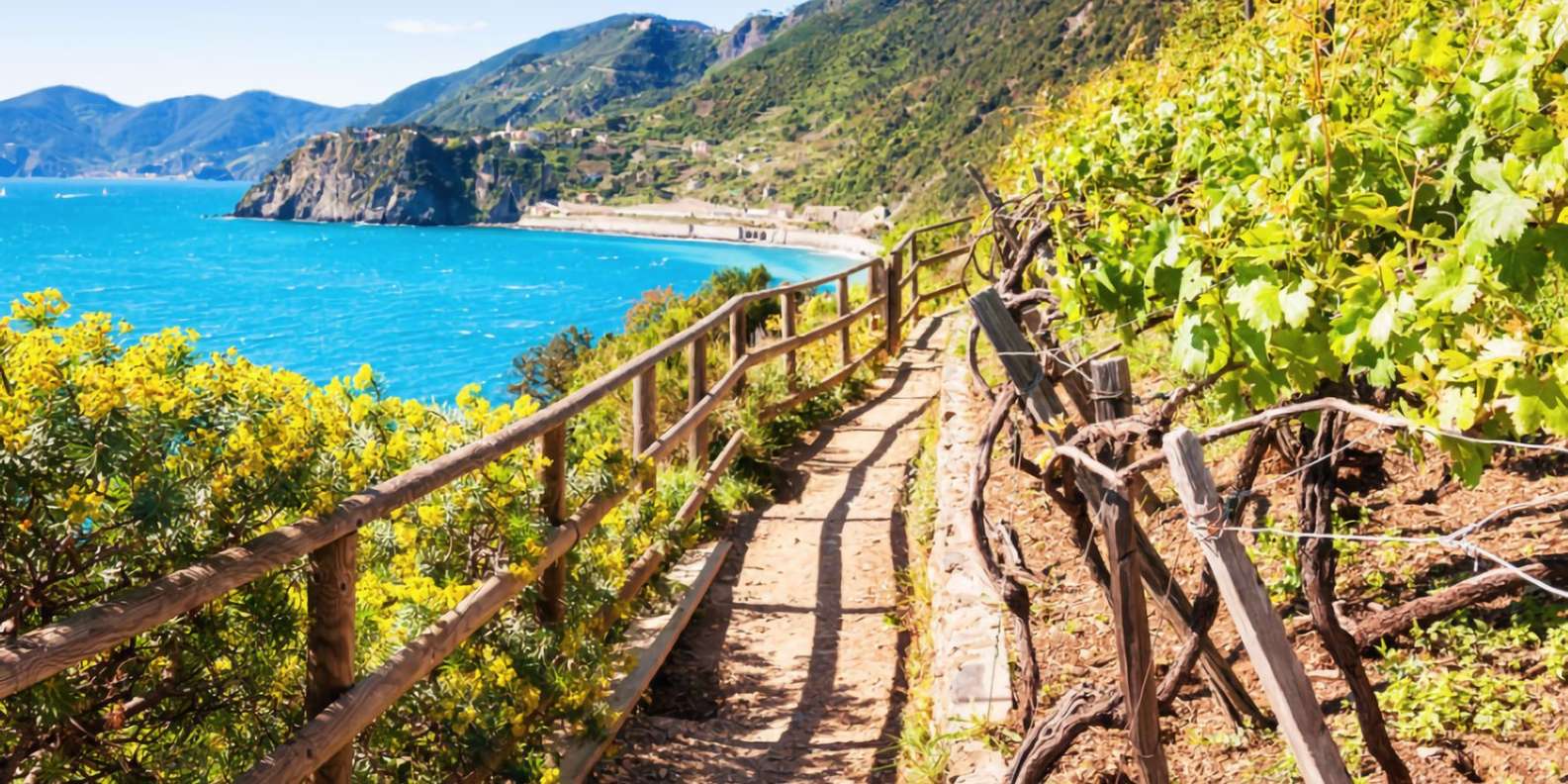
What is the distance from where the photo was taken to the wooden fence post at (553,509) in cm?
381

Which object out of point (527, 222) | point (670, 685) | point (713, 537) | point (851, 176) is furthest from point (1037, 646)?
point (527, 222)

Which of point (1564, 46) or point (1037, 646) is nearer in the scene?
point (1564, 46)

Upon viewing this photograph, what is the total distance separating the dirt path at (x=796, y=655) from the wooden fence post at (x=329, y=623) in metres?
1.59

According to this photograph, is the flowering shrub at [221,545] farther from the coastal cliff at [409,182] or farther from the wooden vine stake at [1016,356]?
the coastal cliff at [409,182]

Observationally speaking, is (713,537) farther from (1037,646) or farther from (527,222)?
(527,222)

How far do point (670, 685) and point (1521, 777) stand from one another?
318 centimetres

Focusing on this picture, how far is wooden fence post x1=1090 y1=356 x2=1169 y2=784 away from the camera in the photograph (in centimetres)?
245

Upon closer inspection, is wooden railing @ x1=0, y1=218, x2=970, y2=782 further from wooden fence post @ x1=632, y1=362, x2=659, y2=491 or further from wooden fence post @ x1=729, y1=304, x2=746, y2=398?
wooden fence post @ x1=729, y1=304, x2=746, y2=398

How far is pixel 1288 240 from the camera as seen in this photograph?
86.2 inches

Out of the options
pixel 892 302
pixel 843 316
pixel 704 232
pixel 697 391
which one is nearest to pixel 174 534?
pixel 697 391

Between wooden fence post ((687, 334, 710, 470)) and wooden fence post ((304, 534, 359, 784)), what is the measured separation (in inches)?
147

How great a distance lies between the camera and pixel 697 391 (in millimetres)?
6625

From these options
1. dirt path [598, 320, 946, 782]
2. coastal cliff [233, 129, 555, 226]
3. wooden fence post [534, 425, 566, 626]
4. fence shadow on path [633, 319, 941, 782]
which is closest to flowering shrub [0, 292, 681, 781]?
wooden fence post [534, 425, 566, 626]

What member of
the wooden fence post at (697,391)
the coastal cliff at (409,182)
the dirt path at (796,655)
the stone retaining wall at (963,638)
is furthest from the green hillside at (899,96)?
the stone retaining wall at (963,638)
